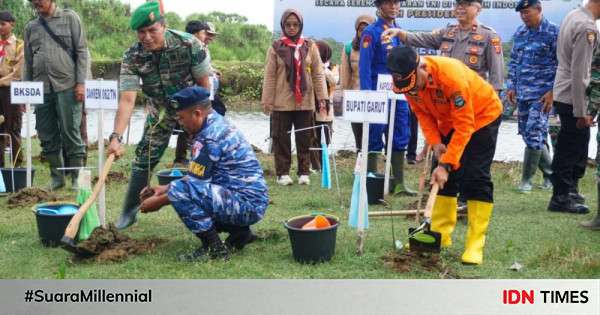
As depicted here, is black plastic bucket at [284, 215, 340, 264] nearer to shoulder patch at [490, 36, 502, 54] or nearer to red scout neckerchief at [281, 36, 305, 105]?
shoulder patch at [490, 36, 502, 54]

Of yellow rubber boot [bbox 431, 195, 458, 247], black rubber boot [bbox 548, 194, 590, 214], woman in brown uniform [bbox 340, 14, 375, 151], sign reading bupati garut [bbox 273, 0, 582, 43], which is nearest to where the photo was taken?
yellow rubber boot [bbox 431, 195, 458, 247]

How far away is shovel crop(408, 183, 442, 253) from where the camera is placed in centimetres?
419

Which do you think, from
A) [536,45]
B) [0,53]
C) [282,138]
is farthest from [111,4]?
[536,45]

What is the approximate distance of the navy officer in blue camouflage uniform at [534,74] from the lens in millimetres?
6445

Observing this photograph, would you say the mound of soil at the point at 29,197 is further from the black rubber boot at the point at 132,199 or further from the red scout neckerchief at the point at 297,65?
the red scout neckerchief at the point at 297,65

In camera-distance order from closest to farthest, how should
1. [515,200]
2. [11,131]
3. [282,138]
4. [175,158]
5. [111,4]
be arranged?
1. [515,200]
2. [282,138]
3. [11,131]
4. [175,158]
5. [111,4]

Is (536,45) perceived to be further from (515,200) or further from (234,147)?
(234,147)

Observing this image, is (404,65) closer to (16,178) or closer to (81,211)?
(81,211)

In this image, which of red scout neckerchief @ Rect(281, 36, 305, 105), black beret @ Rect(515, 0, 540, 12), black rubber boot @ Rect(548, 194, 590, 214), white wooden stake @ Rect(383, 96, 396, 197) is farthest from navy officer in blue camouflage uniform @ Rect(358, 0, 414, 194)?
black rubber boot @ Rect(548, 194, 590, 214)

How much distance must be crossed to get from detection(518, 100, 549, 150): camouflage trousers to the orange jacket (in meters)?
2.26

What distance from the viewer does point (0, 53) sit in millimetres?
7938

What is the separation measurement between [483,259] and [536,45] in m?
3.04

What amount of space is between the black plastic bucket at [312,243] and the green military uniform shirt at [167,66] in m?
1.48

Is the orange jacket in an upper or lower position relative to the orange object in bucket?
upper
